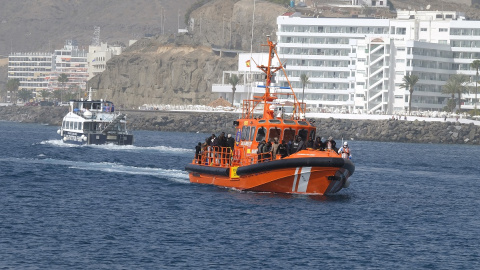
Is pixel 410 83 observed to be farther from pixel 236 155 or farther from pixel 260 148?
pixel 260 148

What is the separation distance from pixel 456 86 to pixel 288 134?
386ft

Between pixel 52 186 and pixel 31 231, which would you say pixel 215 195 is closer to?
pixel 52 186

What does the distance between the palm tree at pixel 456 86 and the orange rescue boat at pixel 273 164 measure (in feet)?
376

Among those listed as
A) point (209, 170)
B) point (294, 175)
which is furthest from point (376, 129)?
point (294, 175)

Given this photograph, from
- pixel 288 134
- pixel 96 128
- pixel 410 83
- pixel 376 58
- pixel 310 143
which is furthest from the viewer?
pixel 376 58

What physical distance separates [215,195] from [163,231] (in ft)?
34.0

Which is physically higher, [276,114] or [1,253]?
[276,114]

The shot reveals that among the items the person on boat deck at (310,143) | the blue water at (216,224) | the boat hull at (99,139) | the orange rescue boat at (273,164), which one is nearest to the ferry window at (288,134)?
the orange rescue boat at (273,164)

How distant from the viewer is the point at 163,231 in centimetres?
3484

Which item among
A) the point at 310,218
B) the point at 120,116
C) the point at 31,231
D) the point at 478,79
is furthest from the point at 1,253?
the point at 478,79

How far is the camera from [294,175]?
42.8m

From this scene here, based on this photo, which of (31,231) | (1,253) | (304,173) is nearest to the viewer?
(1,253)

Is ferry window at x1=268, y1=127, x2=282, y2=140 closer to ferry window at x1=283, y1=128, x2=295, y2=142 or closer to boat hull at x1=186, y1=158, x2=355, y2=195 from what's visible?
ferry window at x1=283, y1=128, x2=295, y2=142

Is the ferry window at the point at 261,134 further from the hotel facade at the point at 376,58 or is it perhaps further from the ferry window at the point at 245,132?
the hotel facade at the point at 376,58
